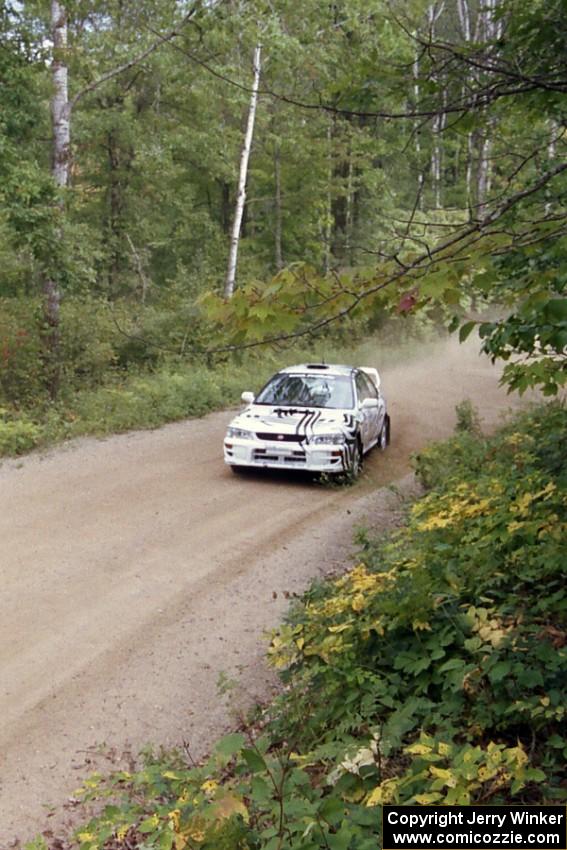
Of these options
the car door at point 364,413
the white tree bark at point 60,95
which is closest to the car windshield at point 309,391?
the car door at point 364,413

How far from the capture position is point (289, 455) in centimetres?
1050

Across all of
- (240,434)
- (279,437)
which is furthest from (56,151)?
(279,437)

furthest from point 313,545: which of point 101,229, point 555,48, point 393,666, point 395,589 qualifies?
point 101,229

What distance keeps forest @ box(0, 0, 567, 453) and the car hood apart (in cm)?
117

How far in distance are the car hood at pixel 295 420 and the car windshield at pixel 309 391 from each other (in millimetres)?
238

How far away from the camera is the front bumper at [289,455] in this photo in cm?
1045

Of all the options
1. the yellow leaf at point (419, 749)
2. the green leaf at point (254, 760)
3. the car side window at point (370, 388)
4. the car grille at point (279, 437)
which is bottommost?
the yellow leaf at point (419, 749)

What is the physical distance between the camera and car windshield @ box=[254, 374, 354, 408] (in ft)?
37.3

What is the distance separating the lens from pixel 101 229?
80.5 feet

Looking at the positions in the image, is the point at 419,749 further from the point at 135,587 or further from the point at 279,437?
the point at 279,437

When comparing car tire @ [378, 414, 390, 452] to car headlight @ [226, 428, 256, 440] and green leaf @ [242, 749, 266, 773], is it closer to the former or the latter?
car headlight @ [226, 428, 256, 440]

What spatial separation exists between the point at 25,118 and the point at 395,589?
1230cm

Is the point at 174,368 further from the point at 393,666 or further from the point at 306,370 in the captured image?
the point at 393,666

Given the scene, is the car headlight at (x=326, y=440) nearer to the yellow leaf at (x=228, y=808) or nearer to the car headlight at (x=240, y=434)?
the car headlight at (x=240, y=434)
